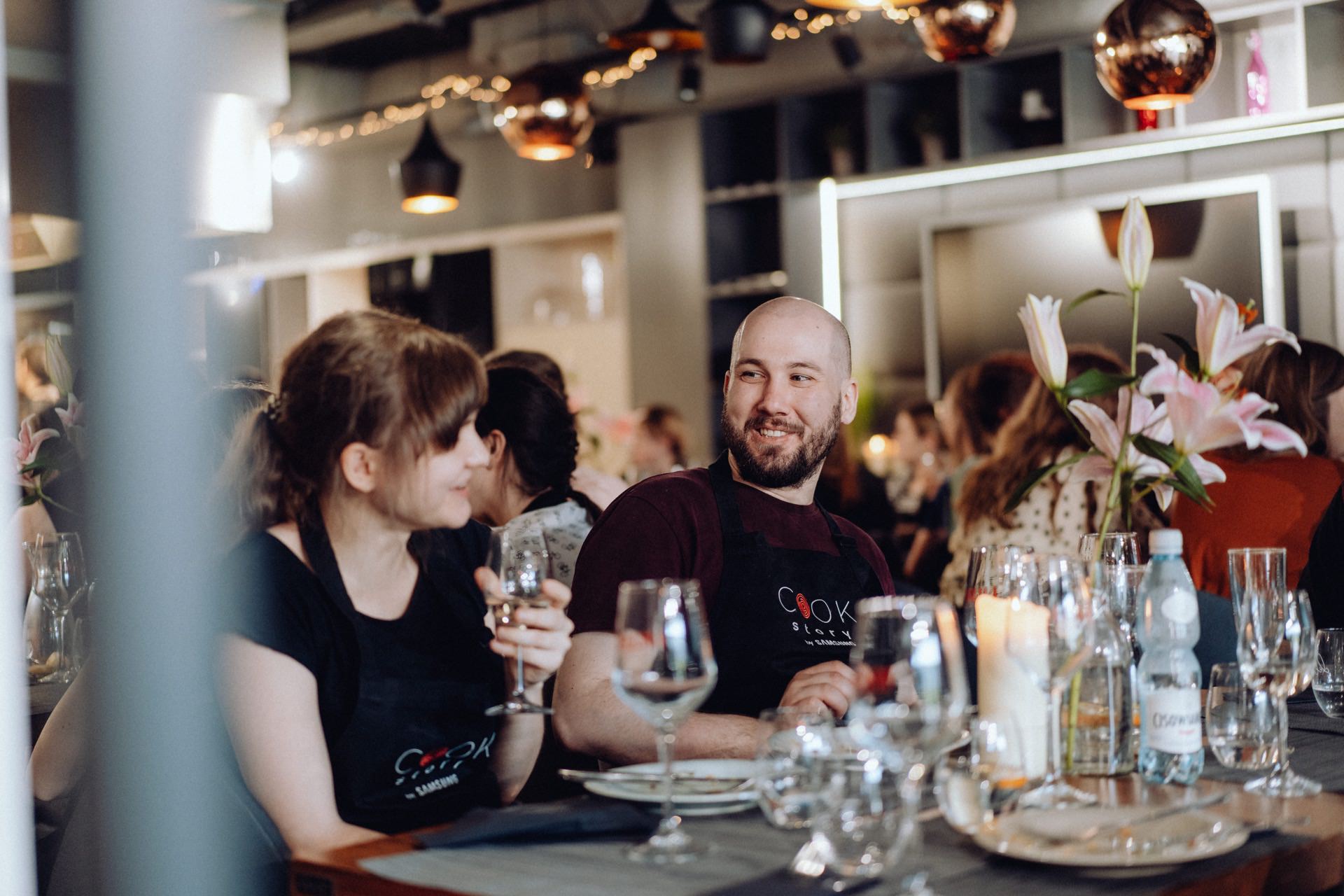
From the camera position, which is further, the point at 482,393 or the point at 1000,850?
the point at 482,393

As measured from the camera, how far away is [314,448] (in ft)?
6.02

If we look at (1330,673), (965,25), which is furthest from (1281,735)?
(965,25)

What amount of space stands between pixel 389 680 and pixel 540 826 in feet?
1.50

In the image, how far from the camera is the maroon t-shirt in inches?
89.4

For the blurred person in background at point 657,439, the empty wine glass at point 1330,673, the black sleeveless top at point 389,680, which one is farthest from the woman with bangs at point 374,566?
the blurred person in background at point 657,439

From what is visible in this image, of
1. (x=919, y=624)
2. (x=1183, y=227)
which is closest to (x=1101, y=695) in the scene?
(x=919, y=624)

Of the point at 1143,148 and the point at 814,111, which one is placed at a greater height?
the point at 814,111

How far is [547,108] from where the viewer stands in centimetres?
478

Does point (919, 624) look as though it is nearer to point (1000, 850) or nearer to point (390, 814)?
point (1000, 850)

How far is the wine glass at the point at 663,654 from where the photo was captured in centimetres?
135

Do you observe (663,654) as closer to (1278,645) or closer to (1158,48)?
(1278,645)

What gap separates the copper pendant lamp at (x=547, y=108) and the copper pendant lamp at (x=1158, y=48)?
178cm

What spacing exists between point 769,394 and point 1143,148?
398 cm

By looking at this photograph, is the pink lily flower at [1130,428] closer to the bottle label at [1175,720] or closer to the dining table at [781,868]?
the bottle label at [1175,720]
